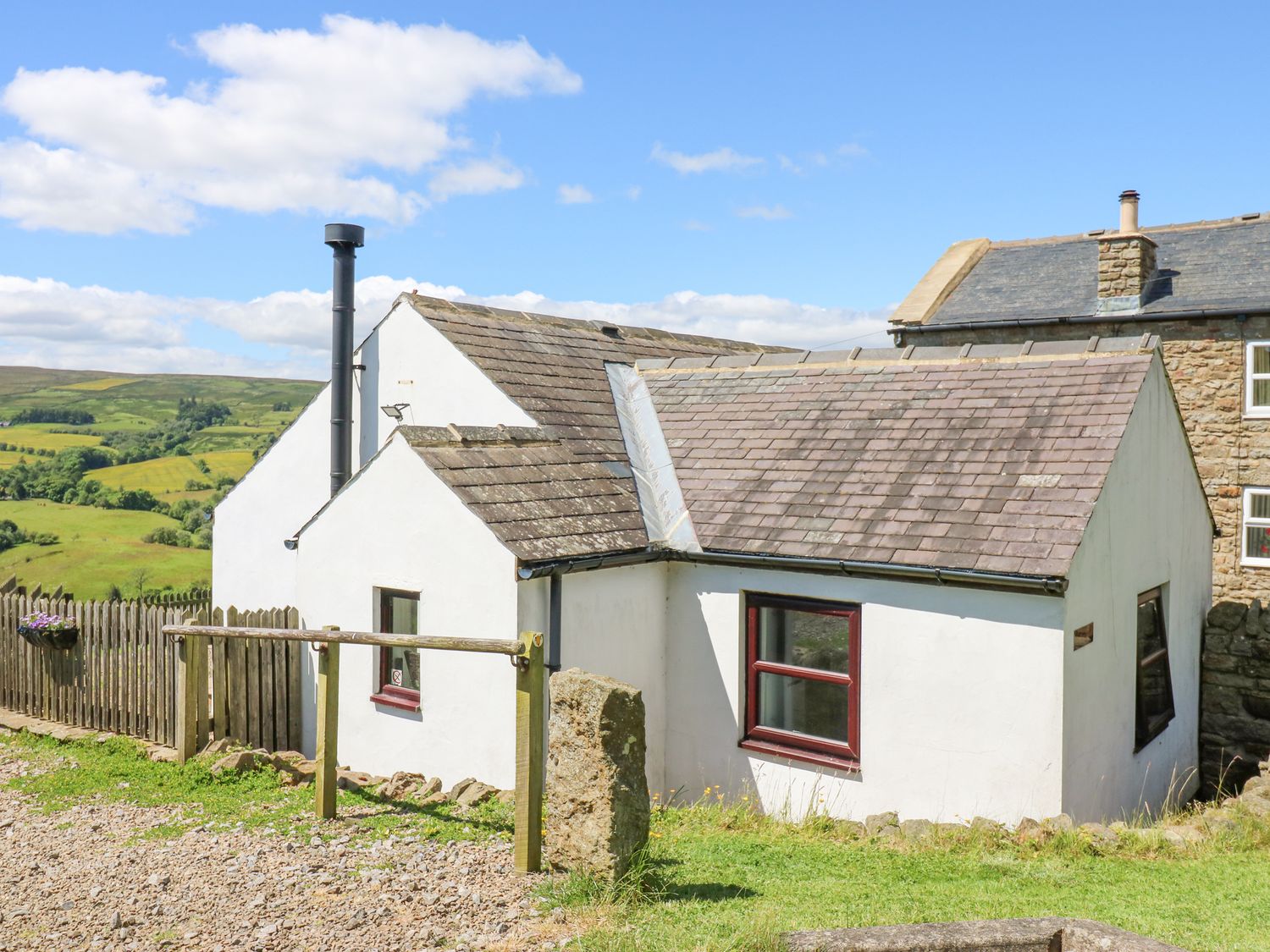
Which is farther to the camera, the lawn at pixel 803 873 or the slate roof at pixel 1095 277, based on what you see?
the slate roof at pixel 1095 277

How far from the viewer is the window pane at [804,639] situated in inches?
396

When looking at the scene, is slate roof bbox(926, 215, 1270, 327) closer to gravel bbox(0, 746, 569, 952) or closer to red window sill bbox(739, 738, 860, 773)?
red window sill bbox(739, 738, 860, 773)

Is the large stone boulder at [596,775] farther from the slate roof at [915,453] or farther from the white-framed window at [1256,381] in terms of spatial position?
the white-framed window at [1256,381]

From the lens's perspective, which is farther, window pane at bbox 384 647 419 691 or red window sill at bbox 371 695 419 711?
window pane at bbox 384 647 419 691

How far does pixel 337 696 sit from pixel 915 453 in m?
6.69

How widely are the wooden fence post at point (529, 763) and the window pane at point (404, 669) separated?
4.38 metres

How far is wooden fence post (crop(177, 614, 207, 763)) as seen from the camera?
32.4ft

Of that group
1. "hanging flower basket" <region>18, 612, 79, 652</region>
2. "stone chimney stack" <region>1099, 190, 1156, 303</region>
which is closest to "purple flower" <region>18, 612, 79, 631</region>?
"hanging flower basket" <region>18, 612, 79, 652</region>

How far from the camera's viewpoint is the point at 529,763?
6402 mm

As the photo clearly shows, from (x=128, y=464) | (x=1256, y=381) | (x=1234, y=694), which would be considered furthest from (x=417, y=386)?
(x=128, y=464)

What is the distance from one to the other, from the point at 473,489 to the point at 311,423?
624 centimetres

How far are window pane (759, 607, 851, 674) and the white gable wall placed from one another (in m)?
4.07

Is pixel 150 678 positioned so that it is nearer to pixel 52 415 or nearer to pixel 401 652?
pixel 401 652

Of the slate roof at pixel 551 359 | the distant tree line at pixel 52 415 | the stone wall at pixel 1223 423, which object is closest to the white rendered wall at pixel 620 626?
the slate roof at pixel 551 359
